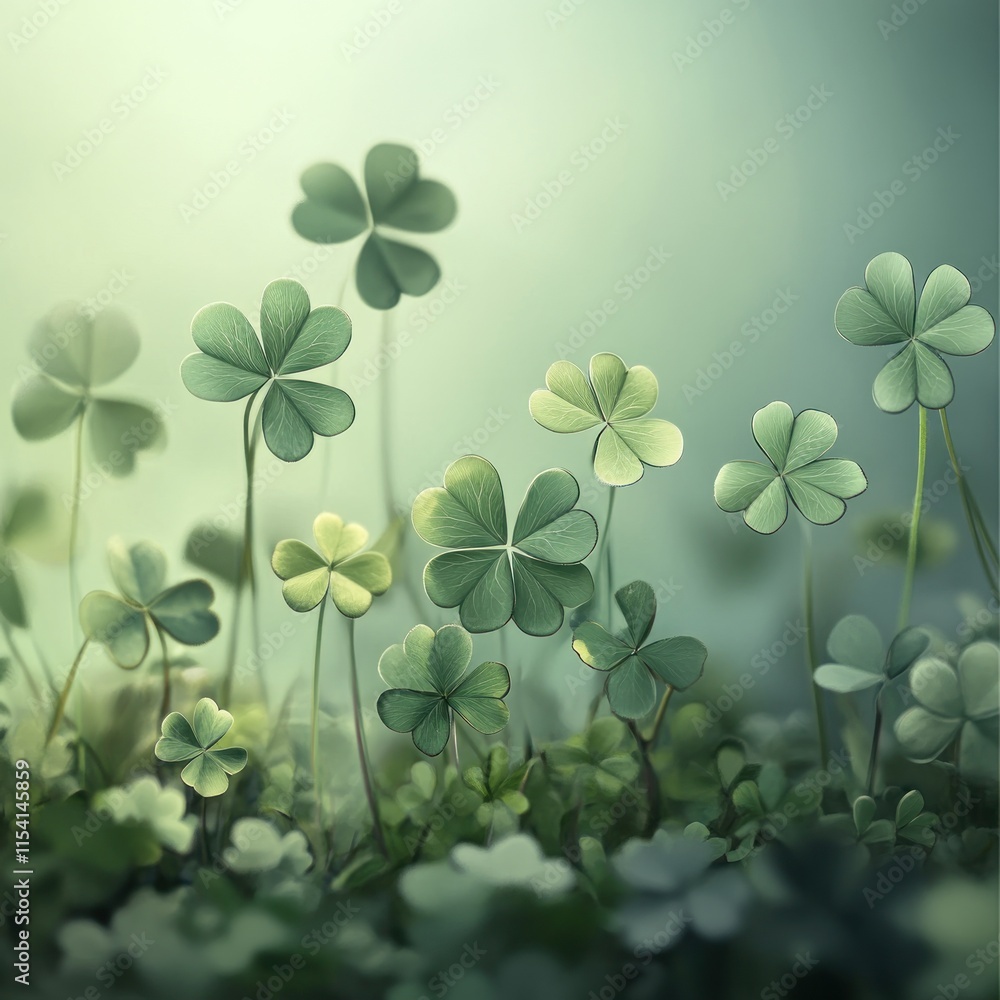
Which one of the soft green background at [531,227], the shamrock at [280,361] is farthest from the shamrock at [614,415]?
the shamrock at [280,361]

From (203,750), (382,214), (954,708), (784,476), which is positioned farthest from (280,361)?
(954,708)

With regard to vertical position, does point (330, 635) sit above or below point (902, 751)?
below

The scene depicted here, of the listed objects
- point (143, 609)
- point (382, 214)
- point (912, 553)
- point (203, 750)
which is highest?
point (382, 214)

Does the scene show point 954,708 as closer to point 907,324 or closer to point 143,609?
point 907,324

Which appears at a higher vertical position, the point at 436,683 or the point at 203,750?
the point at 436,683

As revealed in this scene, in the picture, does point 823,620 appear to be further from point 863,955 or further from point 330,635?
point 330,635

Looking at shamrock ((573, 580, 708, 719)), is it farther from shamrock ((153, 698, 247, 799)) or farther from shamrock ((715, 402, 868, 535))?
shamrock ((153, 698, 247, 799))

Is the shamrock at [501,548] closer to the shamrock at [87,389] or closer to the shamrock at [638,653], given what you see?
the shamrock at [638,653]

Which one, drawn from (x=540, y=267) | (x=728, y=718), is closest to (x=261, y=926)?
(x=728, y=718)
